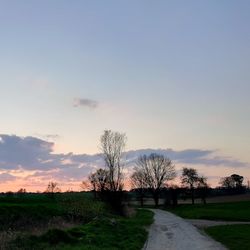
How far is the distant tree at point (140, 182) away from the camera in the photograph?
134 metres

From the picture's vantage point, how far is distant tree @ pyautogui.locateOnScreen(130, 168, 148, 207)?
440ft

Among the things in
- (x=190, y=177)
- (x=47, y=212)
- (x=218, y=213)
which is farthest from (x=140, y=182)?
(x=47, y=212)

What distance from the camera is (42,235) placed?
70.0ft

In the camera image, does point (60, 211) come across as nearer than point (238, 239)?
No

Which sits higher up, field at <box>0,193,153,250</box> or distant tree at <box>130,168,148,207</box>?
distant tree at <box>130,168,148,207</box>

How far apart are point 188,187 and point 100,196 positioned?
81943mm

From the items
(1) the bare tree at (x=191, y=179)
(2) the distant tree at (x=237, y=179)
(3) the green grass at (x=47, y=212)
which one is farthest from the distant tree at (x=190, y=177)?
(3) the green grass at (x=47, y=212)

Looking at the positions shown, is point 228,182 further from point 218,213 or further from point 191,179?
point 218,213

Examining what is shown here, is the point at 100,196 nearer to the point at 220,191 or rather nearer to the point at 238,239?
the point at 238,239

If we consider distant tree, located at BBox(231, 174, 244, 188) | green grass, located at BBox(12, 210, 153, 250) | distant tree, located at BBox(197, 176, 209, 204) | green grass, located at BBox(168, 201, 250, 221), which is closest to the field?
green grass, located at BBox(12, 210, 153, 250)

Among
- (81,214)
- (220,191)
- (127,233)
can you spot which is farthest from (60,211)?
(220,191)

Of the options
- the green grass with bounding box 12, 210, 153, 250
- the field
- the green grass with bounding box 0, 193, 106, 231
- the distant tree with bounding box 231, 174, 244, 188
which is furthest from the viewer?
the distant tree with bounding box 231, 174, 244, 188

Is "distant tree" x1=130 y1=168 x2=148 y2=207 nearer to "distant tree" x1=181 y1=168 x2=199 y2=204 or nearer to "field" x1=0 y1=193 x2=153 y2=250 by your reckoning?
"distant tree" x1=181 y1=168 x2=199 y2=204

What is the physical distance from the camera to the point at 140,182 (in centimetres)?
13688
